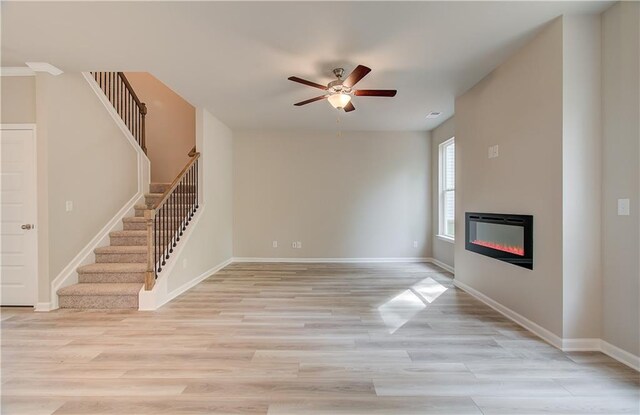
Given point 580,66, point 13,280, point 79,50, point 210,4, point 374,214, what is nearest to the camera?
point 210,4

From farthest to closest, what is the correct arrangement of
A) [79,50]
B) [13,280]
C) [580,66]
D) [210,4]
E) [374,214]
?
[374,214]
[13,280]
[79,50]
[580,66]
[210,4]

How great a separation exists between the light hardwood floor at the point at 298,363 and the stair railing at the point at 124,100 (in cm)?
309

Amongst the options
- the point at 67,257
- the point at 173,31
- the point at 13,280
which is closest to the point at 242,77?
the point at 173,31

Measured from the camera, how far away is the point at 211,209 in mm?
5145

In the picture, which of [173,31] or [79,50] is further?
[79,50]

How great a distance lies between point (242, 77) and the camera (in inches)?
140

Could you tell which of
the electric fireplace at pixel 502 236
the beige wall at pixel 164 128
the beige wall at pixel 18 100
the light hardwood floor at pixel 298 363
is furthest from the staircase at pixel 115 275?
the electric fireplace at pixel 502 236

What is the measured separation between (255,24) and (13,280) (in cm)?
397

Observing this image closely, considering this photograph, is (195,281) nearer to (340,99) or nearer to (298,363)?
(298,363)

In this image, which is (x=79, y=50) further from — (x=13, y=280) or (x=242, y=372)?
(x=242, y=372)

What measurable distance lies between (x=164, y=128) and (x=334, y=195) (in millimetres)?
3787

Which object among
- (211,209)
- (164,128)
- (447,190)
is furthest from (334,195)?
(164,128)

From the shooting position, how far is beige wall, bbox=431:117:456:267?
18.0 feet

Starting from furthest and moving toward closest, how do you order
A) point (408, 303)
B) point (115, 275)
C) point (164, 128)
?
point (164, 128), point (115, 275), point (408, 303)
